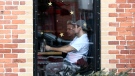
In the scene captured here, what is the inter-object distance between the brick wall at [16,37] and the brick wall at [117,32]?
3.41 ft

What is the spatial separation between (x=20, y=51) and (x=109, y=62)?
1264 millimetres

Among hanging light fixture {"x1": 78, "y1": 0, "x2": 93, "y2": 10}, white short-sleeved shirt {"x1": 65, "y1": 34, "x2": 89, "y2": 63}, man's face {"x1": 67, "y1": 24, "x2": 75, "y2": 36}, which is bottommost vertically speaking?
white short-sleeved shirt {"x1": 65, "y1": 34, "x2": 89, "y2": 63}

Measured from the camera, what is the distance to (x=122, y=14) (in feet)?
16.3

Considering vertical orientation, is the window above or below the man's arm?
above

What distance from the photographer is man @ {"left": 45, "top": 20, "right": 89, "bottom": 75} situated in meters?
5.05

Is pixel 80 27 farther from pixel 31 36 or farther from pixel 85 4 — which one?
pixel 31 36

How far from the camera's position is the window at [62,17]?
499cm

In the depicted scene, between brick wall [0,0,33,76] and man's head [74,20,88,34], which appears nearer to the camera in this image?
brick wall [0,0,33,76]

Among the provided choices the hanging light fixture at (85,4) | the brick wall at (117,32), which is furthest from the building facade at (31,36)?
the hanging light fixture at (85,4)

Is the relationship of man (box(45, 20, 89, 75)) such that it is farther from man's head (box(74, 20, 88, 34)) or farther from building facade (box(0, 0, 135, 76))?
building facade (box(0, 0, 135, 76))

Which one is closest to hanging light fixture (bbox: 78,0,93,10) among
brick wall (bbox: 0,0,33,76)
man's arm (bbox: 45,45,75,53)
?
man's arm (bbox: 45,45,75,53)

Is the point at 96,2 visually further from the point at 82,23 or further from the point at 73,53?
the point at 73,53

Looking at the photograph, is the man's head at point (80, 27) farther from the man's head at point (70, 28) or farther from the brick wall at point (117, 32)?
the brick wall at point (117, 32)

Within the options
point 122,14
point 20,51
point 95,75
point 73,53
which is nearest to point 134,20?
point 122,14
